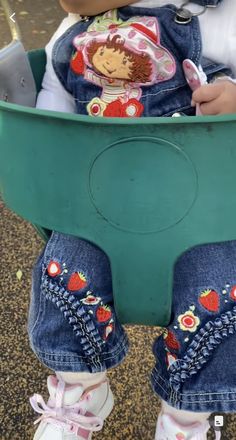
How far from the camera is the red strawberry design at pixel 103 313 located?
0.92 m

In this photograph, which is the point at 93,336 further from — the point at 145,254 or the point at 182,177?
the point at 182,177

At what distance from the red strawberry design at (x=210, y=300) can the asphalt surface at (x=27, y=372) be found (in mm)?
450

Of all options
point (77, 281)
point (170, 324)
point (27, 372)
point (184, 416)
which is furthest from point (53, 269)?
point (27, 372)

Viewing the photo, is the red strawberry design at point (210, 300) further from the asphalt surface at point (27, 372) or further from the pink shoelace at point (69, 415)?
the asphalt surface at point (27, 372)

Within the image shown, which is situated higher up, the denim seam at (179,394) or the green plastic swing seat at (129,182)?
the green plastic swing seat at (129,182)

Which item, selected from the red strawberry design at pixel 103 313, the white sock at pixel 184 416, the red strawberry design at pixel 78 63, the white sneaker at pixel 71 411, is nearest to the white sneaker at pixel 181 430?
the white sock at pixel 184 416

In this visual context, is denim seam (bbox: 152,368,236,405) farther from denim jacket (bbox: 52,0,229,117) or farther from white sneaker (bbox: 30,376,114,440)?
denim jacket (bbox: 52,0,229,117)

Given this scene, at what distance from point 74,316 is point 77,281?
2.0 inches

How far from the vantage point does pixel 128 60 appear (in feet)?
3.55

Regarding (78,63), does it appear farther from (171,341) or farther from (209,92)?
(171,341)

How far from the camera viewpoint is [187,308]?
893 millimetres

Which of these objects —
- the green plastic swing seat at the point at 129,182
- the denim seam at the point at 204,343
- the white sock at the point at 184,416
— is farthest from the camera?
the white sock at the point at 184,416

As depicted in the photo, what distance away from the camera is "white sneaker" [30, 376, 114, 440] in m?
1.03

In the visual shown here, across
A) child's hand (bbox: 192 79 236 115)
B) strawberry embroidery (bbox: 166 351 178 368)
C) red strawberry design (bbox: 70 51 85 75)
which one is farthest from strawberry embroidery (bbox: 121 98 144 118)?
strawberry embroidery (bbox: 166 351 178 368)
